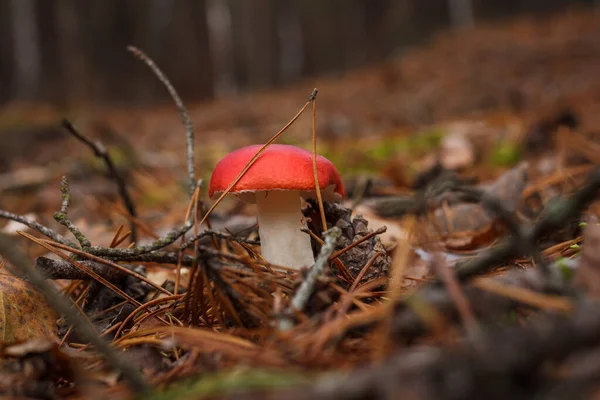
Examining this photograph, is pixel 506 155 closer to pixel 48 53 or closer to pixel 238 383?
pixel 238 383

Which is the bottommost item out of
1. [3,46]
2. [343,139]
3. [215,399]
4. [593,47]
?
[343,139]

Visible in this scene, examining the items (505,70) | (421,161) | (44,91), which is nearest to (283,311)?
(421,161)

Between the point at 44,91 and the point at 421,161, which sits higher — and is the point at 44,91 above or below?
above

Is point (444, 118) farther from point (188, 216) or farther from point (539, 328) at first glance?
point (539, 328)

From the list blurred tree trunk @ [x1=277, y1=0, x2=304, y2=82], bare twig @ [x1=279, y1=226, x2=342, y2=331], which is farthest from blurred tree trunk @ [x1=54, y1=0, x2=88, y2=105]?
bare twig @ [x1=279, y1=226, x2=342, y2=331]

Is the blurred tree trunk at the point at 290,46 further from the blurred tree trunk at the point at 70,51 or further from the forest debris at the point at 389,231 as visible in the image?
the forest debris at the point at 389,231

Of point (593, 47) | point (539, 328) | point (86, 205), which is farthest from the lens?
point (593, 47)
